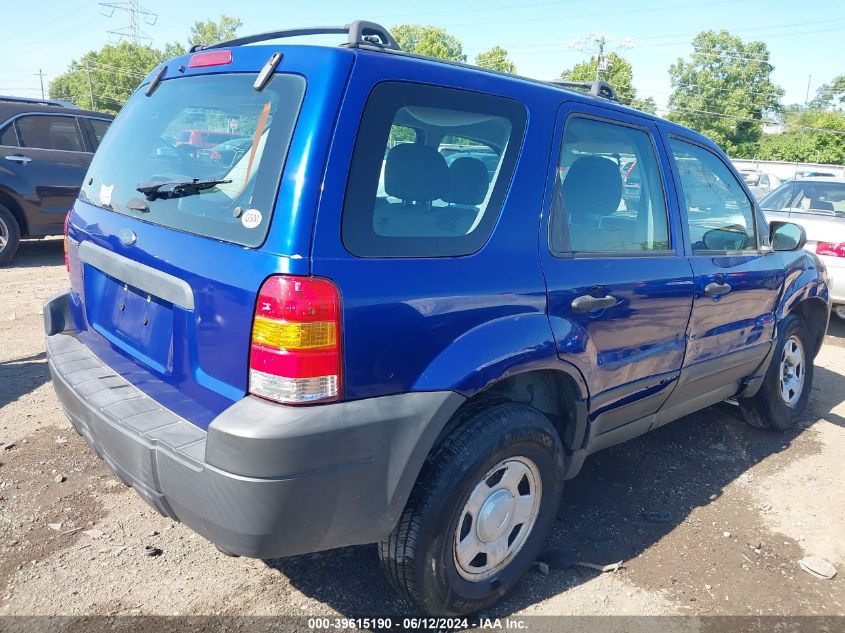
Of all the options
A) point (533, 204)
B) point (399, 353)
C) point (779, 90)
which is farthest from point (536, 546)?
point (779, 90)

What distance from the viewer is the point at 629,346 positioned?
281 centimetres

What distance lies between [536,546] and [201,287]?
1.67 metres

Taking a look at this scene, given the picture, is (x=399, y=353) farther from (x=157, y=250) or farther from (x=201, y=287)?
(x=157, y=250)

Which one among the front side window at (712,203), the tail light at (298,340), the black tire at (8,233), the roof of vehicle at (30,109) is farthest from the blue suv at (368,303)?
Result: the roof of vehicle at (30,109)

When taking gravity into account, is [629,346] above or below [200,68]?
below

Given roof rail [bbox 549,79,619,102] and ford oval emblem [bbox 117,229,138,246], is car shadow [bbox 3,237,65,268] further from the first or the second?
roof rail [bbox 549,79,619,102]

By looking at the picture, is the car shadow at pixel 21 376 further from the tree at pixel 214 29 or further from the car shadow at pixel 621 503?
the tree at pixel 214 29

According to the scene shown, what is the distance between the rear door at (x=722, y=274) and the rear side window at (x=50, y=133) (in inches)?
311

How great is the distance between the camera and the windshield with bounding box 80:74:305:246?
1943mm

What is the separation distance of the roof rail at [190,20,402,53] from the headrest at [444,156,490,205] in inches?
18.1

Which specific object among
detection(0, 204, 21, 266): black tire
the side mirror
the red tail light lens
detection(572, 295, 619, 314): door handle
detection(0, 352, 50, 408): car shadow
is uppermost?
the red tail light lens

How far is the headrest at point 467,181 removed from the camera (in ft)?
7.38

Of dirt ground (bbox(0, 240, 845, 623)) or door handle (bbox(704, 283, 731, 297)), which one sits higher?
door handle (bbox(704, 283, 731, 297))

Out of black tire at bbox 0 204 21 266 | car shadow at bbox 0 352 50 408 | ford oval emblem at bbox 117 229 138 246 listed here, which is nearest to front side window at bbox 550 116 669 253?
ford oval emblem at bbox 117 229 138 246
